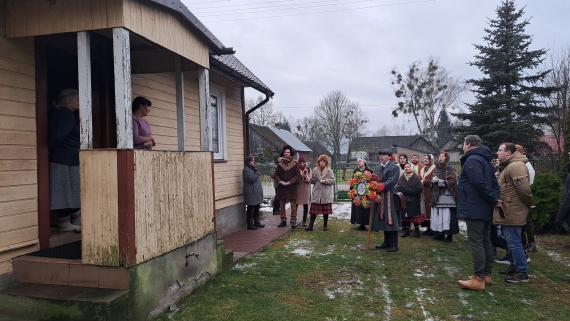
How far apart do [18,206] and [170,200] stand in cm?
142

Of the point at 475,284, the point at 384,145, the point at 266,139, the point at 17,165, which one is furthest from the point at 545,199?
the point at 384,145

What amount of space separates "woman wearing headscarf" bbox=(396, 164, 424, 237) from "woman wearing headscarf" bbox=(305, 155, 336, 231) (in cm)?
146

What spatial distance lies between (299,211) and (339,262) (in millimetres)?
5808

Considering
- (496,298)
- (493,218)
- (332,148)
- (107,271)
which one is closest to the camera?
(107,271)

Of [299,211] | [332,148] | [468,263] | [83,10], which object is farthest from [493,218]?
[332,148]

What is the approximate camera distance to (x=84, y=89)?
3.74 m

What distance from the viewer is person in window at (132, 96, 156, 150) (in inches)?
185

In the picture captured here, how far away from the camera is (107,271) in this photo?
3732 millimetres

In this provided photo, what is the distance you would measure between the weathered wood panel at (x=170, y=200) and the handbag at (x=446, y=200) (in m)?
4.60

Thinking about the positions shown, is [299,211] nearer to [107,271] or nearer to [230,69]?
[230,69]

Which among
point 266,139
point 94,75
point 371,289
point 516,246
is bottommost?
point 371,289

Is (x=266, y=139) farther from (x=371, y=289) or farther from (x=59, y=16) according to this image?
(x=59, y=16)

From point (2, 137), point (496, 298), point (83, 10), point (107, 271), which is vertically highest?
point (83, 10)

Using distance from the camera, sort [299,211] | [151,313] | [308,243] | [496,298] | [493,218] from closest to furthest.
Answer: [151,313] < [496,298] < [493,218] < [308,243] < [299,211]
